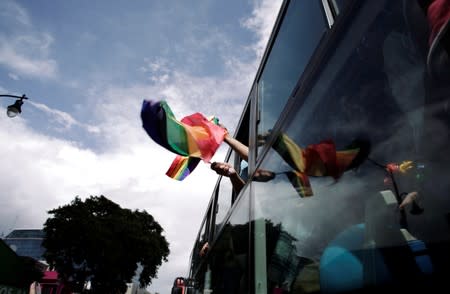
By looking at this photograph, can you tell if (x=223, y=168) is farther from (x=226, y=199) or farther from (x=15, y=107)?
(x=15, y=107)

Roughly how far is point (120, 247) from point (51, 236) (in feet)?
18.6

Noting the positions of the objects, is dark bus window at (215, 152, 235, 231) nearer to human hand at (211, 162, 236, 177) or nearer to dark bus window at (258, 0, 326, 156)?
human hand at (211, 162, 236, 177)

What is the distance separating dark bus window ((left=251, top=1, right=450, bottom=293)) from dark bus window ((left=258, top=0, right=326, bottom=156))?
365 mm

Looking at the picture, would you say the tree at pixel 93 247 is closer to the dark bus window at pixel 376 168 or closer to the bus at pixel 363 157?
the bus at pixel 363 157

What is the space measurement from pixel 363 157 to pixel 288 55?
1210 millimetres

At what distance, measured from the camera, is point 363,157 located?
3.73 ft

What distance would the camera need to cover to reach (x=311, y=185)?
4.87ft

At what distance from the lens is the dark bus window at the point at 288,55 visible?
1.77m

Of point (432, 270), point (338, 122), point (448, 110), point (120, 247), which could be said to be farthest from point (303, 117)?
point (120, 247)

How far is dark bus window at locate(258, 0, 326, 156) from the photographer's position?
1.77 m

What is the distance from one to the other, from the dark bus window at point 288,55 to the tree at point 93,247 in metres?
26.2

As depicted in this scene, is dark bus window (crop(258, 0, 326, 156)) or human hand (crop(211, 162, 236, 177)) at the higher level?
dark bus window (crop(258, 0, 326, 156))

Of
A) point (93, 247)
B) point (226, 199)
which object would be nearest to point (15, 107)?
point (226, 199)

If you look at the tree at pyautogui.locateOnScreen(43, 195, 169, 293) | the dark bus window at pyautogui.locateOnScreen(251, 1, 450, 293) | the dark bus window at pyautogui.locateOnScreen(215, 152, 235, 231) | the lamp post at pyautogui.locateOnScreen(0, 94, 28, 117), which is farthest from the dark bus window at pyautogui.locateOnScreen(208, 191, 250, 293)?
the tree at pyautogui.locateOnScreen(43, 195, 169, 293)
